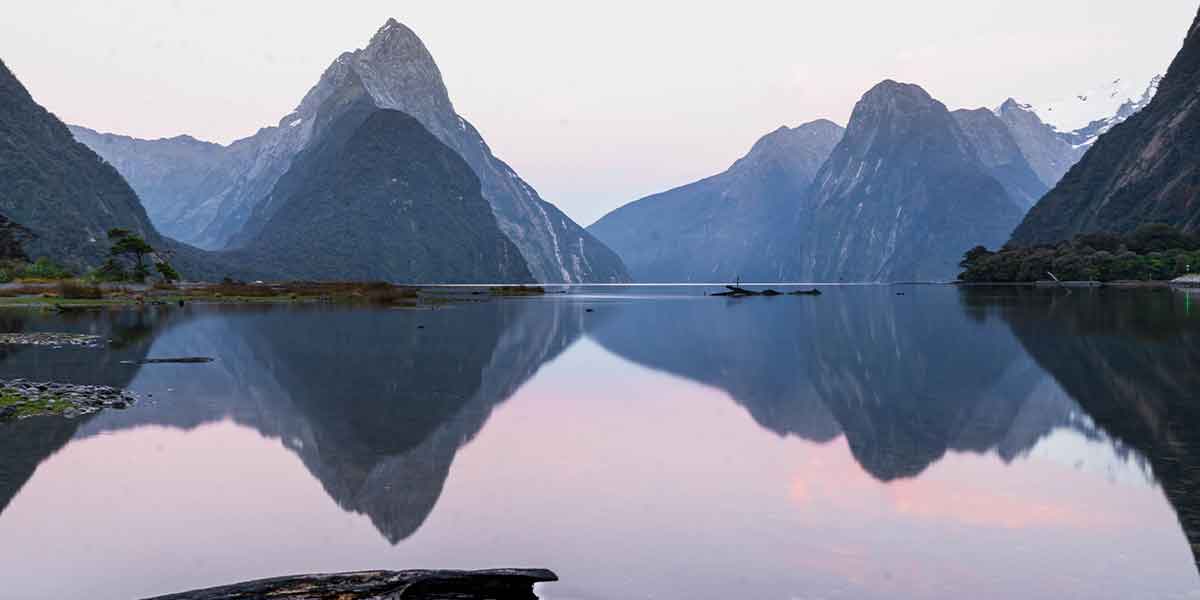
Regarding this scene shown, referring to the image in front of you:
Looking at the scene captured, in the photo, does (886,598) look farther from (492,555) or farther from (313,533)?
(313,533)

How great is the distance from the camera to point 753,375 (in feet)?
140

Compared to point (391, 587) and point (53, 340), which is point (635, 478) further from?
point (53, 340)

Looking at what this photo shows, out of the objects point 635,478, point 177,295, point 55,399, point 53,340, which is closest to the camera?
point 635,478

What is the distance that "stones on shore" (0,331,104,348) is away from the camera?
5451 cm

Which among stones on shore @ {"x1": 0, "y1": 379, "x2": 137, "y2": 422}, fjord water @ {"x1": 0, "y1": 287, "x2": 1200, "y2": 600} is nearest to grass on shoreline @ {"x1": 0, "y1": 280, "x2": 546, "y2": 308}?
fjord water @ {"x1": 0, "y1": 287, "x2": 1200, "y2": 600}

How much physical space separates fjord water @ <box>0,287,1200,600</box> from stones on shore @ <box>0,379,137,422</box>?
1.22 metres

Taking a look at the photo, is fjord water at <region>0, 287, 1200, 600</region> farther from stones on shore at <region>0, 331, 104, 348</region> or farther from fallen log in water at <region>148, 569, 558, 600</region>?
stones on shore at <region>0, 331, 104, 348</region>

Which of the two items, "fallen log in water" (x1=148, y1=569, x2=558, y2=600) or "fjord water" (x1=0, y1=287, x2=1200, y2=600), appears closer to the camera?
"fallen log in water" (x1=148, y1=569, x2=558, y2=600)

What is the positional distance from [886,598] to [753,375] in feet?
99.1

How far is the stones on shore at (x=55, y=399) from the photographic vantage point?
2886 centimetres

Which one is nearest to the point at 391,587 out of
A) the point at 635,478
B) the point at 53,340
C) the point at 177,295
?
the point at 635,478

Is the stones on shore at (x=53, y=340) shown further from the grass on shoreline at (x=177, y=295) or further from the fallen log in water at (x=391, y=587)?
the grass on shoreline at (x=177, y=295)

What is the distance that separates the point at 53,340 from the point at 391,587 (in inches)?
2160

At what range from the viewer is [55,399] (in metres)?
31.0
